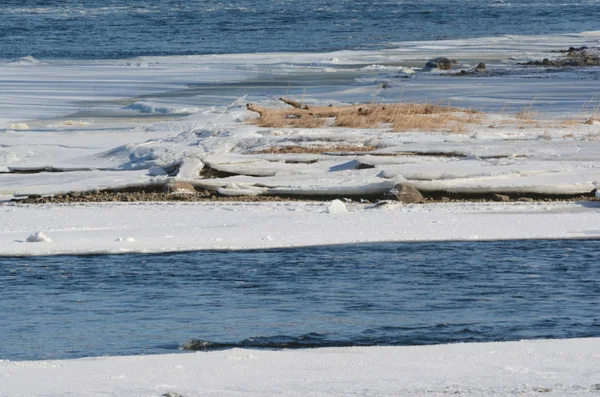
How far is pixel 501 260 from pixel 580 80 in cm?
1668

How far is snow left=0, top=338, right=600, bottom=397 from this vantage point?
21.5 ft

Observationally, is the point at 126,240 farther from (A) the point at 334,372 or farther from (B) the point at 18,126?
(B) the point at 18,126

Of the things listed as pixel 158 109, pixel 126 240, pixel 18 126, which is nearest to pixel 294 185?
pixel 126 240

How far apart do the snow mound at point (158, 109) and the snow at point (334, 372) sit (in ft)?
49.2

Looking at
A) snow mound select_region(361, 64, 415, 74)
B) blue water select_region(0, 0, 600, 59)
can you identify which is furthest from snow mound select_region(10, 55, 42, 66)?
snow mound select_region(361, 64, 415, 74)

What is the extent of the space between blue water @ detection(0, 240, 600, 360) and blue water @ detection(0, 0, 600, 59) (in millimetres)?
29978

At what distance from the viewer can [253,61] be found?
117 ft

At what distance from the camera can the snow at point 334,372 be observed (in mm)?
6555

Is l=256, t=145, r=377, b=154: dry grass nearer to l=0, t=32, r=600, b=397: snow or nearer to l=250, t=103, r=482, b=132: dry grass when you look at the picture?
l=0, t=32, r=600, b=397: snow

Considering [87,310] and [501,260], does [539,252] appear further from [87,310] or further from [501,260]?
[87,310]

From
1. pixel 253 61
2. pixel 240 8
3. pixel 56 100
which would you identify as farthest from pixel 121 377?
pixel 240 8

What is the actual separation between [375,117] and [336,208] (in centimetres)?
588

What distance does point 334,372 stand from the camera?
22.9 ft

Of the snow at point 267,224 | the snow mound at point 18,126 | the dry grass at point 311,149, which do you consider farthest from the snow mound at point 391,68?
the snow at point 267,224
